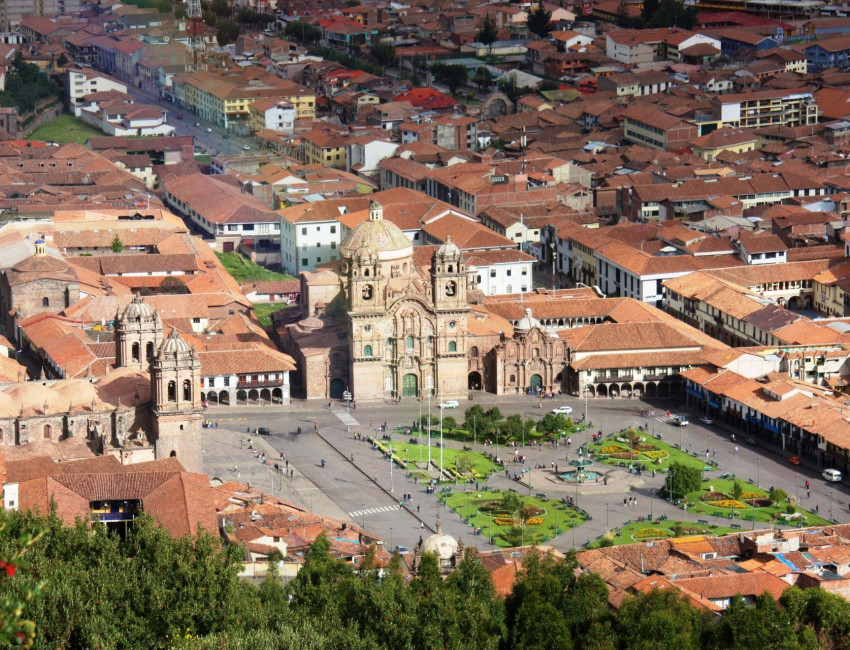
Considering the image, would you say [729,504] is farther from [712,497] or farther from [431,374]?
[431,374]

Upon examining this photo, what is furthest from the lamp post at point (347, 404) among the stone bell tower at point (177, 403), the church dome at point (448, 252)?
the stone bell tower at point (177, 403)

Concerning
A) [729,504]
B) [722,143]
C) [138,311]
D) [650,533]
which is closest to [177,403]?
[138,311]

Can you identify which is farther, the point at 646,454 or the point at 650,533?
the point at 646,454

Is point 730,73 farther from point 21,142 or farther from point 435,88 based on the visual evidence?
point 21,142

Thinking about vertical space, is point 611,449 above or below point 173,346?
below

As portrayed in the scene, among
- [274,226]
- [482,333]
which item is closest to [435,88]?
[274,226]

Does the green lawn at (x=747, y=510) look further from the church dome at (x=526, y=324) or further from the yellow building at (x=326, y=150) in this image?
the yellow building at (x=326, y=150)
